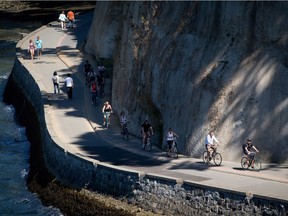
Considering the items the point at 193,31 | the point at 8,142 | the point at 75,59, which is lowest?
the point at 8,142

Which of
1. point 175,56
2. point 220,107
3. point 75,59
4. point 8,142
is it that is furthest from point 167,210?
point 75,59

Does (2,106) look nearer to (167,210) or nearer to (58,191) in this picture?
(58,191)

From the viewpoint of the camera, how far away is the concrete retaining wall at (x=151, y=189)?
30938 millimetres

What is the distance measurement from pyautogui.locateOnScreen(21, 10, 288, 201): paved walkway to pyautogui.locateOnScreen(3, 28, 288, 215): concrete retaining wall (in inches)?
15.1

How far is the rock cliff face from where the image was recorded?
115ft

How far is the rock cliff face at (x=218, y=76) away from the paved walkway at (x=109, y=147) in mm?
1136

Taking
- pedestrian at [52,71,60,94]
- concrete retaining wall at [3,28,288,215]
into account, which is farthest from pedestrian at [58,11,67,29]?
concrete retaining wall at [3,28,288,215]

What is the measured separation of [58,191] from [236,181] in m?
8.68

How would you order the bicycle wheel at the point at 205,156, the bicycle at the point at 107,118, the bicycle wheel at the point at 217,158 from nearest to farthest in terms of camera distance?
the bicycle wheel at the point at 217,158, the bicycle wheel at the point at 205,156, the bicycle at the point at 107,118

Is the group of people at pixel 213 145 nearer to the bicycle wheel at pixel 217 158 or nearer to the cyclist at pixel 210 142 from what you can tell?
the cyclist at pixel 210 142

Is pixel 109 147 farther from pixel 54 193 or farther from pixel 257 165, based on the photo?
pixel 257 165

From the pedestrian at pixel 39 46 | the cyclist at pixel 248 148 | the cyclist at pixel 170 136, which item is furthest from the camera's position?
the pedestrian at pixel 39 46

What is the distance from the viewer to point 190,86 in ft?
121

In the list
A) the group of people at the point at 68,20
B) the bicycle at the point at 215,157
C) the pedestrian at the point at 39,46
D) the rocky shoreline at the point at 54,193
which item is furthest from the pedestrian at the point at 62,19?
the bicycle at the point at 215,157
